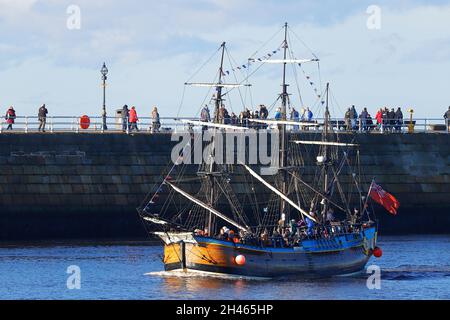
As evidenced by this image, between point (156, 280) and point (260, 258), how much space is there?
5481 mm

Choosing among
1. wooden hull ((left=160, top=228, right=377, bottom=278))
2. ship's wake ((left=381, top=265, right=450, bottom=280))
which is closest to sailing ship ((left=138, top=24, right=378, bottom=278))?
wooden hull ((left=160, top=228, right=377, bottom=278))

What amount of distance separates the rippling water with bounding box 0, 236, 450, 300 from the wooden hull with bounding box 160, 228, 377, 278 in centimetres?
84

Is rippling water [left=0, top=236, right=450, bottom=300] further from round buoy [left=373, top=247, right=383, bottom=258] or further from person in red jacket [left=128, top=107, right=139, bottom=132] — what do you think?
person in red jacket [left=128, top=107, right=139, bottom=132]

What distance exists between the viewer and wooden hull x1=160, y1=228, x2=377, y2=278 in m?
77.6

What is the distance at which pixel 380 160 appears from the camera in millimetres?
101500

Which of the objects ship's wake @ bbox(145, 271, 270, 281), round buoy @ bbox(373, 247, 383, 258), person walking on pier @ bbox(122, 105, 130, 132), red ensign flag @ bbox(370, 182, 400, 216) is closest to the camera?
ship's wake @ bbox(145, 271, 270, 281)

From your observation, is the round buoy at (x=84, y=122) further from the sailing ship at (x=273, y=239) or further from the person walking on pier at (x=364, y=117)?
the person walking on pier at (x=364, y=117)

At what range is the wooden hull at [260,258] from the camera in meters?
77.6

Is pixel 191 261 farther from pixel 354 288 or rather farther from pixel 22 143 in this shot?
pixel 22 143
